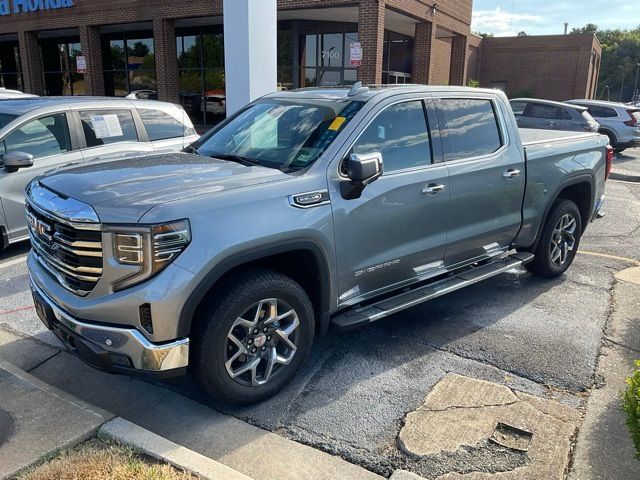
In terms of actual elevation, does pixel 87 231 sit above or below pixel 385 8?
below

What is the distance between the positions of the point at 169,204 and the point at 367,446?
1.68m

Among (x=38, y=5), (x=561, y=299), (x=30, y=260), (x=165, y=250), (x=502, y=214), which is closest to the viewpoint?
(x=165, y=250)

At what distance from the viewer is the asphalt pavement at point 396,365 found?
3264 millimetres

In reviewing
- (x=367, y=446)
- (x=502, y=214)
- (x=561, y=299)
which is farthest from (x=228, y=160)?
(x=561, y=299)

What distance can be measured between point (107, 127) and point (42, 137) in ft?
2.64

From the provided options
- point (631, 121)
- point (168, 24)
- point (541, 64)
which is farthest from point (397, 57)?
point (541, 64)

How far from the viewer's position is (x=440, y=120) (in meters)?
4.39

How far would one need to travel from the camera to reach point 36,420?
3125mm

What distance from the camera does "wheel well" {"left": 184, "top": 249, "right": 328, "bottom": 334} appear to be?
3.47 m

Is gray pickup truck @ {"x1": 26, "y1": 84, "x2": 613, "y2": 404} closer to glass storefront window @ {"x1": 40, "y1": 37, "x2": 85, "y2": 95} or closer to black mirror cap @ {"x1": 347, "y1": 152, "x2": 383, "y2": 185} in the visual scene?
black mirror cap @ {"x1": 347, "y1": 152, "x2": 383, "y2": 185}

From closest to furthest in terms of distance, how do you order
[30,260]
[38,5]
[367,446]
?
[367,446]
[30,260]
[38,5]

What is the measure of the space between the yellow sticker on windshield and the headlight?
4.46ft

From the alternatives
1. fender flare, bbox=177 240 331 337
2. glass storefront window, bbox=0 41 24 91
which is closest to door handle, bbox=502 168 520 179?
fender flare, bbox=177 240 331 337

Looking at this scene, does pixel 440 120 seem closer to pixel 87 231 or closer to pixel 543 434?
pixel 543 434
